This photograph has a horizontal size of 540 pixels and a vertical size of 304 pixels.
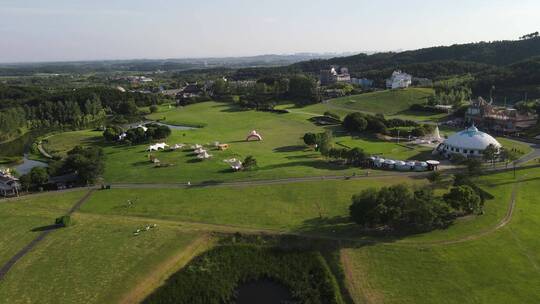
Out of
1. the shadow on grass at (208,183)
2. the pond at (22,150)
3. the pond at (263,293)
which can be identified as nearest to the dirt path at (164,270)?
the pond at (263,293)

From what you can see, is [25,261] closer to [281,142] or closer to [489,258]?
[489,258]

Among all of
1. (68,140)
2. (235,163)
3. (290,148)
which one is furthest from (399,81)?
(68,140)

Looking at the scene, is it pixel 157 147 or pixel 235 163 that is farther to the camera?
pixel 157 147

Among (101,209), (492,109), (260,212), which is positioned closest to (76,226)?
(101,209)

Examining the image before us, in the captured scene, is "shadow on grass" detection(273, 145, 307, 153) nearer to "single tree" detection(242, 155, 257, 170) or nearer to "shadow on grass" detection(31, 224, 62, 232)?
"single tree" detection(242, 155, 257, 170)

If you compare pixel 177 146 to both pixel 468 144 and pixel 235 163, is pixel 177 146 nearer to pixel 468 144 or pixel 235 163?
pixel 235 163

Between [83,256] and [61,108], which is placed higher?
[61,108]

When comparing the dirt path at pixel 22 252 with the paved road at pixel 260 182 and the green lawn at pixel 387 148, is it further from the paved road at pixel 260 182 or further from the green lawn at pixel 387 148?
the green lawn at pixel 387 148

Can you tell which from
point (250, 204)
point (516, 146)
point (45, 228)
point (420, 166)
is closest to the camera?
point (45, 228)
